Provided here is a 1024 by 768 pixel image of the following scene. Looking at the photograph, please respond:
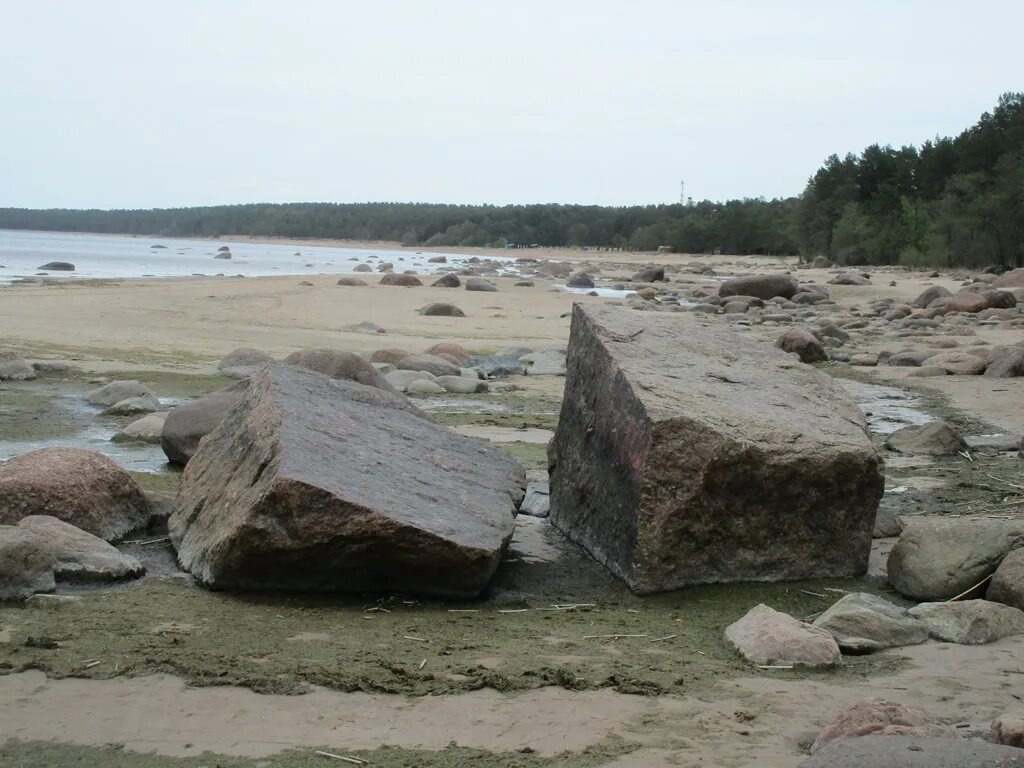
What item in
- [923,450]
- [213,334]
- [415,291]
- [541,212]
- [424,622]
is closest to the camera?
[424,622]

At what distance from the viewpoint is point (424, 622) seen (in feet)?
14.6

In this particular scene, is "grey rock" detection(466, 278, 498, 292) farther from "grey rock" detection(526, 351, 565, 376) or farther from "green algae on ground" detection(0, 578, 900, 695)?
"green algae on ground" detection(0, 578, 900, 695)

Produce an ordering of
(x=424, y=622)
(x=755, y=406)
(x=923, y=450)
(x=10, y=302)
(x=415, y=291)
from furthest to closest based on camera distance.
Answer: (x=415, y=291) → (x=10, y=302) → (x=923, y=450) → (x=755, y=406) → (x=424, y=622)

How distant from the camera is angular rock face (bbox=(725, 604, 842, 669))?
3.88m

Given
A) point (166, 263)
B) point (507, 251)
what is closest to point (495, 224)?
point (507, 251)

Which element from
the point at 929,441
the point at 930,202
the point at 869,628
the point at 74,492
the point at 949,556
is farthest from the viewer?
the point at 930,202

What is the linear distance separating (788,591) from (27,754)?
3158 millimetres

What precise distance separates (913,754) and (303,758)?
1526 millimetres

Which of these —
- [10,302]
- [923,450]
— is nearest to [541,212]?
[10,302]

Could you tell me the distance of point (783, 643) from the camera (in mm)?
3941

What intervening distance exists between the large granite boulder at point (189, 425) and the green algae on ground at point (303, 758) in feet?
13.5

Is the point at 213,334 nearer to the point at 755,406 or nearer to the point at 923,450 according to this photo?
the point at 923,450

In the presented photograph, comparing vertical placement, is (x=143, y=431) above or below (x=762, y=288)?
below

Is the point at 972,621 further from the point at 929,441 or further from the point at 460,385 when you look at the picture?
the point at 460,385
